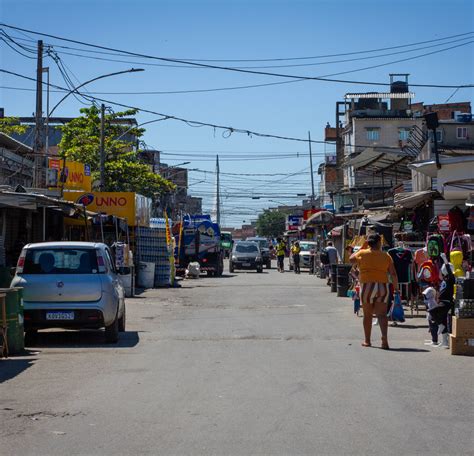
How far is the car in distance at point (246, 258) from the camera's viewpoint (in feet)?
168

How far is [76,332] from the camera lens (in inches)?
641

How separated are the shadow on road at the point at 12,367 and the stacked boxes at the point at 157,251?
20831 millimetres

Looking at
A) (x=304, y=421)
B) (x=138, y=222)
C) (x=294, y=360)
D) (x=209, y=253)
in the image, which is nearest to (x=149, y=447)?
(x=304, y=421)

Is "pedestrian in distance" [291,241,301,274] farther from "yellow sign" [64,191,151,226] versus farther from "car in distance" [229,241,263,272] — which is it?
"yellow sign" [64,191,151,226]

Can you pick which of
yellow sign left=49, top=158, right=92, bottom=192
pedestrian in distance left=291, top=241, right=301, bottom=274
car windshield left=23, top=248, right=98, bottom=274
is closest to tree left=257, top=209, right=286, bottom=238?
pedestrian in distance left=291, top=241, right=301, bottom=274

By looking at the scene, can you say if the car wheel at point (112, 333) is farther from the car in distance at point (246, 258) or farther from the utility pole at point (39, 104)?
the car in distance at point (246, 258)

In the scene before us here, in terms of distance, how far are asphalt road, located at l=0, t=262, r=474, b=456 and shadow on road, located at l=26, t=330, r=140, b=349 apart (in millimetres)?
34

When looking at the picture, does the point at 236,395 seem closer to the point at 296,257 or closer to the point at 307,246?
the point at 296,257

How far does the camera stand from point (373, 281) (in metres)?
13.8

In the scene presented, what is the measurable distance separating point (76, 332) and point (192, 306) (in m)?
7.69

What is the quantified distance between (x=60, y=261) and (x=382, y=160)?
15589 mm

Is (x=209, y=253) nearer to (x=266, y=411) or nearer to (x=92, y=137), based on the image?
(x=92, y=137)

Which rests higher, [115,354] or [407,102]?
[407,102]

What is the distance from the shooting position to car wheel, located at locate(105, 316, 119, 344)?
556 inches
